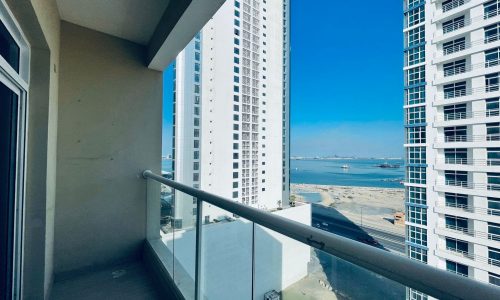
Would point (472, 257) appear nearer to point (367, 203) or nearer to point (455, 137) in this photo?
point (455, 137)

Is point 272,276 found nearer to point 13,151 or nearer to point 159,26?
point 13,151

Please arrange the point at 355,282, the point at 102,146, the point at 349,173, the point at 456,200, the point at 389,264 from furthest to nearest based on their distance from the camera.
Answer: the point at 349,173 < the point at 102,146 < the point at 456,200 < the point at 355,282 < the point at 389,264

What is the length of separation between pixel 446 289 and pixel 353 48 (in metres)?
5.39

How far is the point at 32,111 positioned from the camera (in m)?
1.82

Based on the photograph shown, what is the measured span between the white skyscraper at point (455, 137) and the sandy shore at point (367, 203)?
0.33m

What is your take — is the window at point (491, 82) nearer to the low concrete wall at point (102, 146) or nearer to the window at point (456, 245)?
the window at point (456, 245)

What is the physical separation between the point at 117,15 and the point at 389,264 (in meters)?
2.97

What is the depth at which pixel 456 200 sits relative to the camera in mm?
1890

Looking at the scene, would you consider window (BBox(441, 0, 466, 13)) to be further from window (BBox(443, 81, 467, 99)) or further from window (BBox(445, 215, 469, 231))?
window (BBox(445, 215, 469, 231))

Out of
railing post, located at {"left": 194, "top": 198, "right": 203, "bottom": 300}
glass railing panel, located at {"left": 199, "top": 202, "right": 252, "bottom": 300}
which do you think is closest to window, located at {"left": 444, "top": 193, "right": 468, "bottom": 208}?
glass railing panel, located at {"left": 199, "top": 202, "right": 252, "bottom": 300}

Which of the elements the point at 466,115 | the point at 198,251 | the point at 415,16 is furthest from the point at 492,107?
the point at 198,251

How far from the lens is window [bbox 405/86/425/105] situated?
2.25m

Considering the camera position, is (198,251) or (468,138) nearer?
(198,251)

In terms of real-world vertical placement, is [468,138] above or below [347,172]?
above
